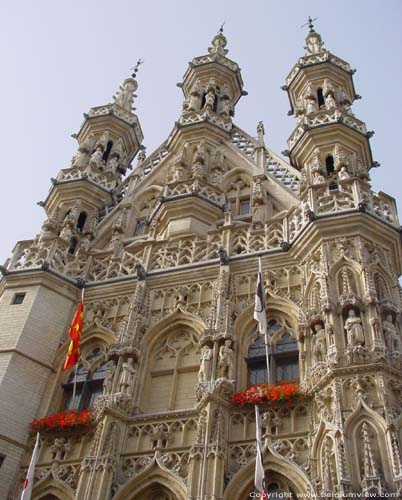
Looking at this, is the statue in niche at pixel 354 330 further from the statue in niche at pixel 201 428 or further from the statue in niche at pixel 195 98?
the statue in niche at pixel 195 98

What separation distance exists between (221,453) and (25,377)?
16.4ft

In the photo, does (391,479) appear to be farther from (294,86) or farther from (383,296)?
(294,86)

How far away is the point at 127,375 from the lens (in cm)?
1384

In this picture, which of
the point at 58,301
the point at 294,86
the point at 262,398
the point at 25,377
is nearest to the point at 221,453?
the point at 262,398

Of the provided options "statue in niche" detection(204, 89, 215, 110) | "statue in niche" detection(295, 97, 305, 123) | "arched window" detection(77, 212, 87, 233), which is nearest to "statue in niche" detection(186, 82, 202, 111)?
"statue in niche" detection(204, 89, 215, 110)

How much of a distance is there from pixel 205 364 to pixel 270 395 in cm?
157

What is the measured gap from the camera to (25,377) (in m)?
14.5

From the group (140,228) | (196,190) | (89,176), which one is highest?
(89,176)

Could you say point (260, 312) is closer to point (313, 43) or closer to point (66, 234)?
point (66, 234)

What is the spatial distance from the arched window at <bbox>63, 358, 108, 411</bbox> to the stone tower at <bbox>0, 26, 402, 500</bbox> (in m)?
0.04

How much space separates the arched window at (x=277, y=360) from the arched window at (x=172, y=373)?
1177mm

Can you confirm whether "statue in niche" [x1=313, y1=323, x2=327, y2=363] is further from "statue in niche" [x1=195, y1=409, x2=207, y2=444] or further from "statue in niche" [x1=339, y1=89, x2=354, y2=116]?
"statue in niche" [x1=339, y1=89, x2=354, y2=116]

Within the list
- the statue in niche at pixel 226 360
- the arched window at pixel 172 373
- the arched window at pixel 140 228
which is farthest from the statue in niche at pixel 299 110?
the statue in niche at pixel 226 360

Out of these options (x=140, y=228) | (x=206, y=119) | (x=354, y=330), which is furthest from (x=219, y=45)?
(x=354, y=330)
